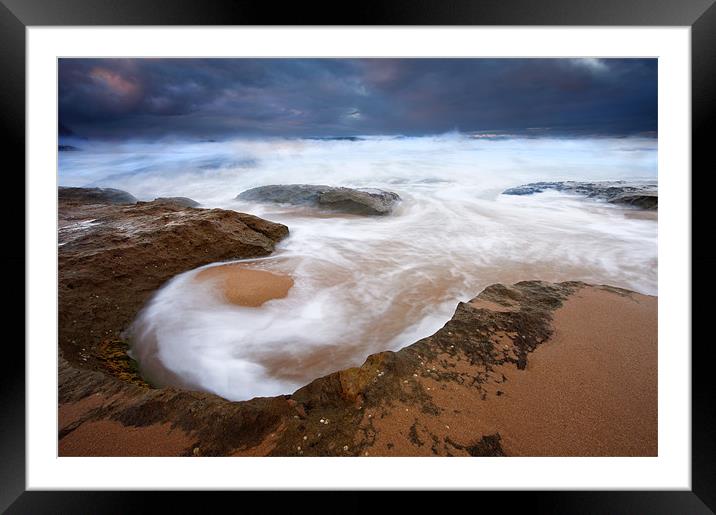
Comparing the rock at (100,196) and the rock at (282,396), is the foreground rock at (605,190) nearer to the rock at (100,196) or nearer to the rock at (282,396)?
the rock at (282,396)

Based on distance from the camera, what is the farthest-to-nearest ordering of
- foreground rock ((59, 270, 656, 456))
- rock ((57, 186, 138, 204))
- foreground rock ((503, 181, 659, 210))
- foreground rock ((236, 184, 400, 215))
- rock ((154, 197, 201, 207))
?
foreground rock ((236, 184, 400, 215))
rock ((154, 197, 201, 207))
rock ((57, 186, 138, 204))
foreground rock ((503, 181, 659, 210))
foreground rock ((59, 270, 656, 456))

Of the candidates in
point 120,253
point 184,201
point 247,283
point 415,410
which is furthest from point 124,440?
point 184,201

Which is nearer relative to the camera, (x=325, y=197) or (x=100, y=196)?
(x=100, y=196)

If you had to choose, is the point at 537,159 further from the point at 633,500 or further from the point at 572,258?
the point at 633,500

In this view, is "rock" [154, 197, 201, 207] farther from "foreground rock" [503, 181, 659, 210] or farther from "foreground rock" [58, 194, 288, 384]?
"foreground rock" [503, 181, 659, 210]

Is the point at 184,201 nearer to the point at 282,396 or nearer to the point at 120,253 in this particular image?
the point at 120,253

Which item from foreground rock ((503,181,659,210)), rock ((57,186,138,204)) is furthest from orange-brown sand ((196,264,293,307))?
foreground rock ((503,181,659,210))
